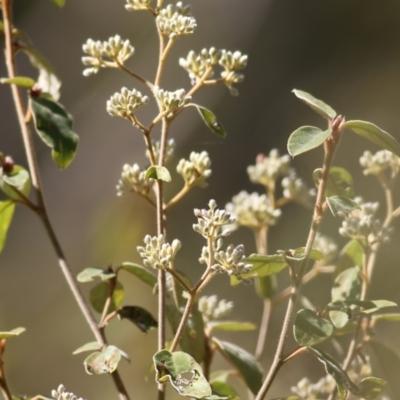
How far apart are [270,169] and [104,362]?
40cm

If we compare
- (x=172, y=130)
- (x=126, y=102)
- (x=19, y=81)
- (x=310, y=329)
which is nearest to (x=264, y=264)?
(x=310, y=329)

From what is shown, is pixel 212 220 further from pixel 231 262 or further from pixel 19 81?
pixel 19 81

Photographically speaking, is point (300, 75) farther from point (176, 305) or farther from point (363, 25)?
point (176, 305)

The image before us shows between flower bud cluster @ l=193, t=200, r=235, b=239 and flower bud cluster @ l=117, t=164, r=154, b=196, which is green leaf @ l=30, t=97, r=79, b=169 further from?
flower bud cluster @ l=193, t=200, r=235, b=239

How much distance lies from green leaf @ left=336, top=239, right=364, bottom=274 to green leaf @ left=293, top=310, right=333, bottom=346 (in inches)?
7.2

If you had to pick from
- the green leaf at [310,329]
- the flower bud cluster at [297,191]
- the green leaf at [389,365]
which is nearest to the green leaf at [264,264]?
the green leaf at [310,329]

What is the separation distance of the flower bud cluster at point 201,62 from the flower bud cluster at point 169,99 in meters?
0.07

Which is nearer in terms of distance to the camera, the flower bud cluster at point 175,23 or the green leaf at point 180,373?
the green leaf at point 180,373

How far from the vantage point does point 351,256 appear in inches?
28.5

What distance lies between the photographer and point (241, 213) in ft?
2.70

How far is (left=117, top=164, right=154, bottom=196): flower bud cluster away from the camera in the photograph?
2.08 ft

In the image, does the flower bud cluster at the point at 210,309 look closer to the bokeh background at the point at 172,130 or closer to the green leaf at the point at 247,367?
the green leaf at the point at 247,367

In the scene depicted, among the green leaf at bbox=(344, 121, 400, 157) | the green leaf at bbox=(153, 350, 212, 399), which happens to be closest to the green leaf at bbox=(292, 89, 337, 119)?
the green leaf at bbox=(344, 121, 400, 157)

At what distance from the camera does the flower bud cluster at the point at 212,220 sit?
1.65ft
